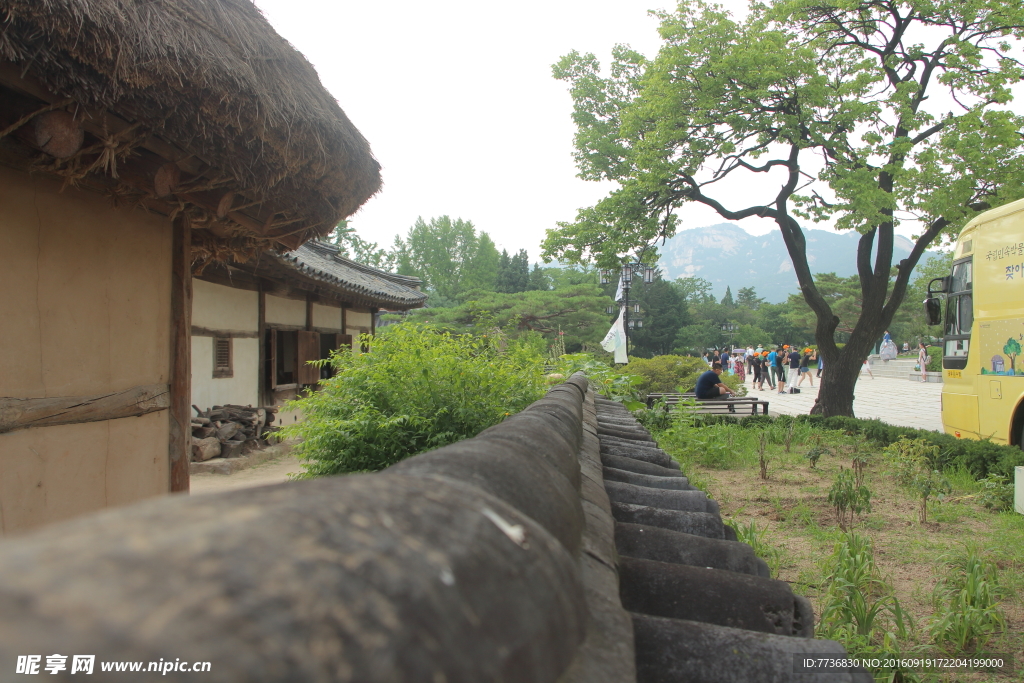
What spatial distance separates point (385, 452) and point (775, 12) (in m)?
11.8

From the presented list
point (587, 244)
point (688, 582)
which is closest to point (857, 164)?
point (587, 244)

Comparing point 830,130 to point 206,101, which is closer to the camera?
point 206,101

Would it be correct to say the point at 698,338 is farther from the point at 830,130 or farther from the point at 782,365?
the point at 830,130

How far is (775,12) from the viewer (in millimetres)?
11250

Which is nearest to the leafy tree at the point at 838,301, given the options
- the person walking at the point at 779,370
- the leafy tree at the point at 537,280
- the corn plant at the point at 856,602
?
the person walking at the point at 779,370

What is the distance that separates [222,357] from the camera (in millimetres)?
9547

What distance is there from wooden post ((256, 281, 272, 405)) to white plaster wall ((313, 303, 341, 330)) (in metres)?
1.87

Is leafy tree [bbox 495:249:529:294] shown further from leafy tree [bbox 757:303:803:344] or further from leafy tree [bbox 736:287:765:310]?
leafy tree [bbox 736:287:765:310]

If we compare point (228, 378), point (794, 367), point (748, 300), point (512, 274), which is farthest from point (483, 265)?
point (748, 300)

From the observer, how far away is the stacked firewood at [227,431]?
845 cm

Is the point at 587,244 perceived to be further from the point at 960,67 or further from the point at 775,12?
the point at 960,67

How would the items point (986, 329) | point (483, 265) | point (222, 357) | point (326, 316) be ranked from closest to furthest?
point (986, 329)
point (222, 357)
point (326, 316)
point (483, 265)

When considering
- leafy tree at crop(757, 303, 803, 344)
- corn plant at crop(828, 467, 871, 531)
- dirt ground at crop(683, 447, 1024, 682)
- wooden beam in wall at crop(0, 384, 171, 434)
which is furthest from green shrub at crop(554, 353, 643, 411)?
leafy tree at crop(757, 303, 803, 344)

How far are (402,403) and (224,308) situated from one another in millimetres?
6850
